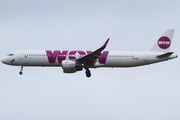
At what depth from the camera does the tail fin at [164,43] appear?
56.5m

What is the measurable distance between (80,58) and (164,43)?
1514cm

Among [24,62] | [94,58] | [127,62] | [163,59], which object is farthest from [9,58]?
[163,59]

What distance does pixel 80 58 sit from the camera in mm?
51594

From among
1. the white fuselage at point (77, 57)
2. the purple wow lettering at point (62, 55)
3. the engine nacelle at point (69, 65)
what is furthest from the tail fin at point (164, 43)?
the engine nacelle at point (69, 65)

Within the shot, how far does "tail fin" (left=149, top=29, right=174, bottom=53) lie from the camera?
185 feet

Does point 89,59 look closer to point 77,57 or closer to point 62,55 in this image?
point 77,57

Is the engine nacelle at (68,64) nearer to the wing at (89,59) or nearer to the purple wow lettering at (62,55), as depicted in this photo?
the wing at (89,59)

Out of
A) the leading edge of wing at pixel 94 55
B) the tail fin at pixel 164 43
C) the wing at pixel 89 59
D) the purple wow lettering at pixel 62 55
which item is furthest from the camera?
the tail fin at pixel 164 43

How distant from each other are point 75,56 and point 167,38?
1615cm

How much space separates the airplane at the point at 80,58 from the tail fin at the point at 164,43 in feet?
4.24

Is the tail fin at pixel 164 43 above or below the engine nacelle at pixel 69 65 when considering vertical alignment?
above

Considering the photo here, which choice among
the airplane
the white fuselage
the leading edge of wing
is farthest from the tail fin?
the leading edge of wing

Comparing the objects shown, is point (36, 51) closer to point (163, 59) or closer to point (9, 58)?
point (9, 58)

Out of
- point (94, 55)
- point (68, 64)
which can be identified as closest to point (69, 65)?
point (68, 64)
